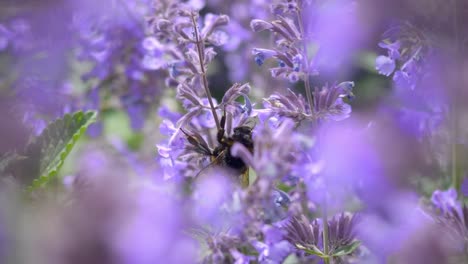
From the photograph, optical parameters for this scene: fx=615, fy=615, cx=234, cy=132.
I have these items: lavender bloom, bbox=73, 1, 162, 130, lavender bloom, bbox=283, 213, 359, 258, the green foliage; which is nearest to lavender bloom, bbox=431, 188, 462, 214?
lavender bloom, bbox=283, 213, 359, 258

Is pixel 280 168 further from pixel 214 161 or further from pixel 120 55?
pixel 120 55

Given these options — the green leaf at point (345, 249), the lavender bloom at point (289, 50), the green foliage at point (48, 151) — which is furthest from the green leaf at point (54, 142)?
the green leaf at point (345, 249)

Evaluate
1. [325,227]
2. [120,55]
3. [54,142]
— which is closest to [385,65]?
[325,227]

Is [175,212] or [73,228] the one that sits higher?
[73,228]

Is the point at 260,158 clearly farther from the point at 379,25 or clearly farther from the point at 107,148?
the point at 107,148

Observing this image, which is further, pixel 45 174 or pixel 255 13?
pixel 255 13

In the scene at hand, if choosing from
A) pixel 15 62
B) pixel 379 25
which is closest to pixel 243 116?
pixel 379 25

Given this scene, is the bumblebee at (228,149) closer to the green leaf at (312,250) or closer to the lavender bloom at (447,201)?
the green leaf at (312,250)
